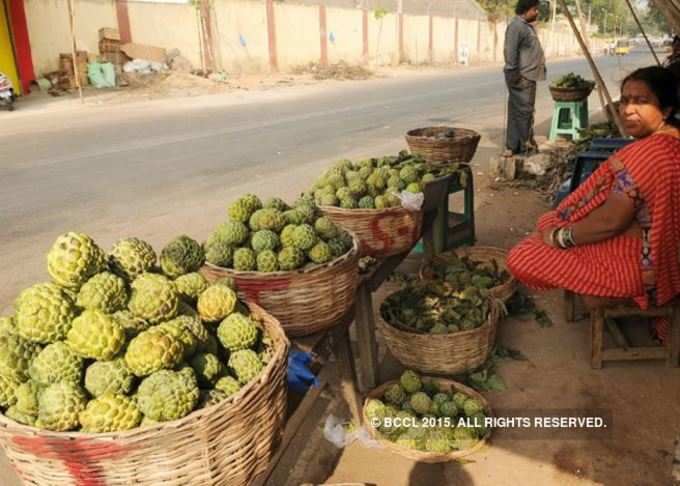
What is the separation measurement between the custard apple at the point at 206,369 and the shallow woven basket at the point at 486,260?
8.06ft

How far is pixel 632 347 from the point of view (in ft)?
11.2

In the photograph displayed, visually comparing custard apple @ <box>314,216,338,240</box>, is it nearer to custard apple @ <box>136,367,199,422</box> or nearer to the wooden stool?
custard apple @ <box>136,367,199,422</box>

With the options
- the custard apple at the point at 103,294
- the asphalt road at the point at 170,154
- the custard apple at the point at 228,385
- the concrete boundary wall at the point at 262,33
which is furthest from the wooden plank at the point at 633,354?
the concrete boundary wall at the point at 262,33

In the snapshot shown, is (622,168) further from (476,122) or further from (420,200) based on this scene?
(476,122)

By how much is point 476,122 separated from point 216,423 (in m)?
12.0

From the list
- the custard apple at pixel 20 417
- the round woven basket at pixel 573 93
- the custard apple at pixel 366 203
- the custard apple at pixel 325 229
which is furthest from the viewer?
the round woven basket at pixel 573 93

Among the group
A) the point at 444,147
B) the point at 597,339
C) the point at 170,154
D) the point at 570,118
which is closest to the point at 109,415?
the point at 597,339

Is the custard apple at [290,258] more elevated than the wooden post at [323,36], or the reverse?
the wooden post at [323,36]

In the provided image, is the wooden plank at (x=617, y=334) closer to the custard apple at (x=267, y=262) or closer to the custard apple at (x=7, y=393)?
the custard apple at (x=267, y=262)

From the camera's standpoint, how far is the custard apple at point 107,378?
1.48 m

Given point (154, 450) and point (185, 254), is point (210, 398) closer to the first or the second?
point (154, 450)

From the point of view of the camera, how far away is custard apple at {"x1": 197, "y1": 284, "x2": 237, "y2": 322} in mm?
1782

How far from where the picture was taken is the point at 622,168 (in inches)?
115

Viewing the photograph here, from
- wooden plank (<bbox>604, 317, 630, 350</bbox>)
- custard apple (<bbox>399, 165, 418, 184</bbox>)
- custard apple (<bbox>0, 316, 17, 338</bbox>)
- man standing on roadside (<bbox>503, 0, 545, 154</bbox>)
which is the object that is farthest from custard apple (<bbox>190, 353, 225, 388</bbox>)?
man standing on roadside (<bbox>503, 0, 545, 154</bbox>)
